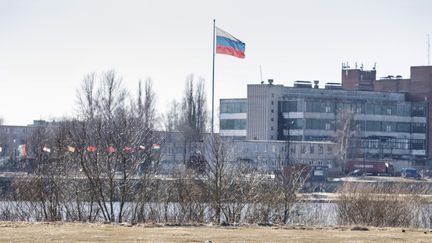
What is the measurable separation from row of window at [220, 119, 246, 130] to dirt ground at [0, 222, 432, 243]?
118879mm

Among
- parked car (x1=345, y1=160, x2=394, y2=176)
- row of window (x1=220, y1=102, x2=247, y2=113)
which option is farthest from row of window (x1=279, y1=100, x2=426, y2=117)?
parked car (x1=345, y1=160, x2=394, y2=176)

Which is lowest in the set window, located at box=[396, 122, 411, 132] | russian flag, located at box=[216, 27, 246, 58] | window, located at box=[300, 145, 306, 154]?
window, located at box=[300, 145, 306, 154]

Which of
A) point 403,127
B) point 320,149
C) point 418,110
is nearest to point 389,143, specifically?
point 403,127

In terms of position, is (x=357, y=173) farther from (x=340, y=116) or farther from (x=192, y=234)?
(x=192, y=234)

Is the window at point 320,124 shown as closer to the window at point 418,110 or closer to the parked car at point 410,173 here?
the parked car at point 410,173

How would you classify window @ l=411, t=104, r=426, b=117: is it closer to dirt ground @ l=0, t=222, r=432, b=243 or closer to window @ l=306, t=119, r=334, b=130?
window @ l=306, t=119, r=334, b=130

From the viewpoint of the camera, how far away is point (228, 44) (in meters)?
64.8

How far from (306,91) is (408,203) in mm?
101861

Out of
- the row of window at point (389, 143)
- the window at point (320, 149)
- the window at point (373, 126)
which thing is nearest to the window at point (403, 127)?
the row of window at point (389, 143)

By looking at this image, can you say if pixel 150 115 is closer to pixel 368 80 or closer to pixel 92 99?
pixel 92 99

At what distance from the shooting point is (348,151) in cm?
15150

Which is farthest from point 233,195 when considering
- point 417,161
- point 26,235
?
point 417,161

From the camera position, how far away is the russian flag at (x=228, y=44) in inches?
2542

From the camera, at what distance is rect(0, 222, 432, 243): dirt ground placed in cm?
3519
